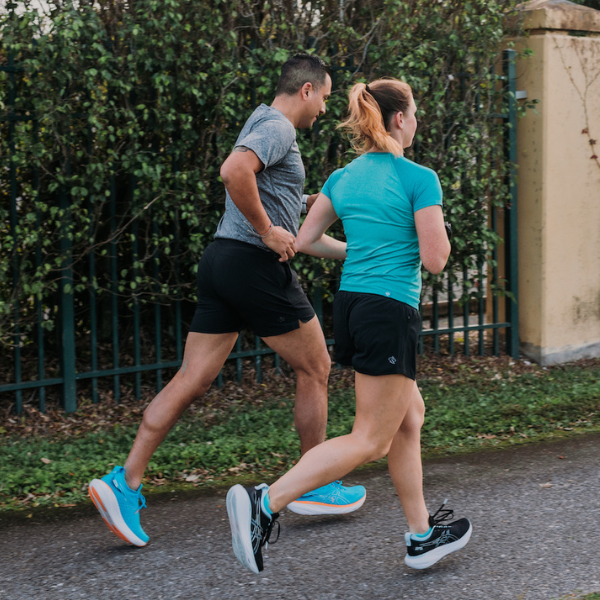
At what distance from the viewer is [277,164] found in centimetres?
344

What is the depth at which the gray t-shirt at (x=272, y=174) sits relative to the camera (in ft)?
10.7

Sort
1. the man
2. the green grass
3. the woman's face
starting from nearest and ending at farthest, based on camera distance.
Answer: the woman's face → the man → the green grass

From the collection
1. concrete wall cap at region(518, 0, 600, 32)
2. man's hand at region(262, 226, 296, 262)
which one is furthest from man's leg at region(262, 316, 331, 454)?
concrete wall cap at region(518, 0, 600, 32)

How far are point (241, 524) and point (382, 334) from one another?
842 mm

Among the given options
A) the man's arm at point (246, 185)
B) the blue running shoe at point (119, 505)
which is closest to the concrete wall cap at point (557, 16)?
the man's arm at point (246, 185)

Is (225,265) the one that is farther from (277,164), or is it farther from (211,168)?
(211,168)

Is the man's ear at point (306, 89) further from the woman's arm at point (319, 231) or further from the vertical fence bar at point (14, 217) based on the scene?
the vertical fence bar at point (14, 217)

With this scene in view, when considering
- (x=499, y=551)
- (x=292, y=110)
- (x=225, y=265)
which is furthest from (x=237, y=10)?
(x=499, y=551)

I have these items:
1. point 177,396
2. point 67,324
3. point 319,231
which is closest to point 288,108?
point 319,231

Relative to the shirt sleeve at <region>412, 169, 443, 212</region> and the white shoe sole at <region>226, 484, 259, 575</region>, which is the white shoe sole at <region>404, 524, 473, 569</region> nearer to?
the white shoe sole at <region>226, 484, 259, 575</region>

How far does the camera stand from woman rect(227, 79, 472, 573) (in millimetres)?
2871

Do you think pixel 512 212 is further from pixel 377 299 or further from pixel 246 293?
pixel 377 299

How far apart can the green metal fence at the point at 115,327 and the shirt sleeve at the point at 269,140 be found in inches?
79.9

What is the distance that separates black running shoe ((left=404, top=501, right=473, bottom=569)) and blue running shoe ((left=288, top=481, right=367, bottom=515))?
1.75 ft
